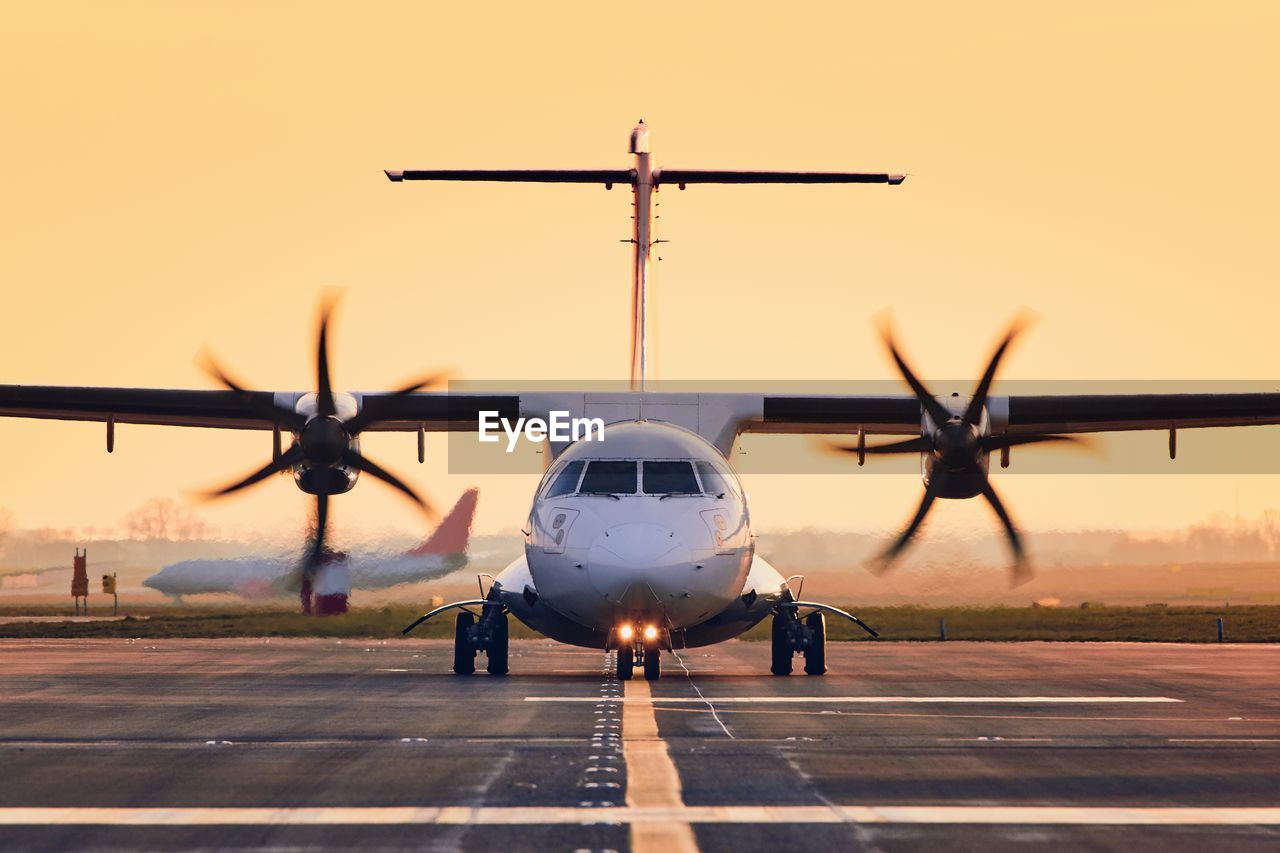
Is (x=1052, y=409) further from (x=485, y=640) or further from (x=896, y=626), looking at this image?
(x=896, y=626)

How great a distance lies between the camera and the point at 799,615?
27.5 meters

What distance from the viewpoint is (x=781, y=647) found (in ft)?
85.9

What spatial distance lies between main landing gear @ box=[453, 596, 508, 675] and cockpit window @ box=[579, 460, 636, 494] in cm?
388

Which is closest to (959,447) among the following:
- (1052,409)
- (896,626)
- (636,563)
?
(1052,409)

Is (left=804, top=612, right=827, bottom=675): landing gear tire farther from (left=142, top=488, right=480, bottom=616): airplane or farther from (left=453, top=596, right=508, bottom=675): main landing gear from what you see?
(left=142, top=488, right=480, bottom=616): airplane

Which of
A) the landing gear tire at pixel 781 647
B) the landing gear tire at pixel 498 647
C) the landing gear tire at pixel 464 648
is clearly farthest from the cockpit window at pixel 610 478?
the landing gear tire at pixel 781 647

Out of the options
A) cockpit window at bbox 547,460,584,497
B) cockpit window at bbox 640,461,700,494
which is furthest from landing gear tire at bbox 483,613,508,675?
cockpit window at bbox 640,461,700,494

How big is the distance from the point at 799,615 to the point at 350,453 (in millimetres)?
7245

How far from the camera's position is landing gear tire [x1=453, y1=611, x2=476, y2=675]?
26.1 metres

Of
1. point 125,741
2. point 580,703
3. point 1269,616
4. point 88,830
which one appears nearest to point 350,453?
point 580,703

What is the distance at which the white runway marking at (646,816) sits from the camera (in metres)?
10.0

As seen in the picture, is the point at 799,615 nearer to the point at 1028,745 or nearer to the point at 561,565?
the point at 561,565

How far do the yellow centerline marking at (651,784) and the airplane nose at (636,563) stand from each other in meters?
2.25

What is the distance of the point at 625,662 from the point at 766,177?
1006 centimetres
